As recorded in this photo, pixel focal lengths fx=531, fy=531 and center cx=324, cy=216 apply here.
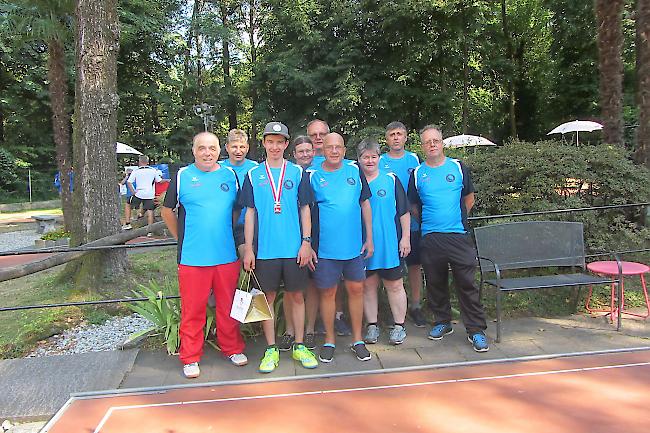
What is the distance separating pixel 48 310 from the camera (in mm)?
6340

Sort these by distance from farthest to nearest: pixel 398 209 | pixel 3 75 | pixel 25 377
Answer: pixel 3 75, pixel 398 209, pixel 25 377

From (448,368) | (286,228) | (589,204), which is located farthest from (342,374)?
(589,204)

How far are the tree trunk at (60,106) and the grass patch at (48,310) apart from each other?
12.5 feet

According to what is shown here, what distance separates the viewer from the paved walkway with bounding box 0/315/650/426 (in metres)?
3.78

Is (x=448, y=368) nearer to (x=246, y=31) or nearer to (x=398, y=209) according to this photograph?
(x=398, y=209)

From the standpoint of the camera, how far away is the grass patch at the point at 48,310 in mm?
5336

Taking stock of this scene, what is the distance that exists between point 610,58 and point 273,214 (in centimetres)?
689

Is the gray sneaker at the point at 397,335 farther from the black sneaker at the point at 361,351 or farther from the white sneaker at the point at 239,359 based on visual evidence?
the white sneaker at the point at 239,359

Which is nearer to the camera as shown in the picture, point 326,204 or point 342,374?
point 342,374

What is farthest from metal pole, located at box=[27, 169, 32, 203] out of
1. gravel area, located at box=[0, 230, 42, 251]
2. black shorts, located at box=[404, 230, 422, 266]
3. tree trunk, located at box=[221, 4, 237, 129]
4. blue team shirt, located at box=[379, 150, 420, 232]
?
black shorts, located at box=[404, 230, 422, 266]

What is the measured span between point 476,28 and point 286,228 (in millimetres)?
21911

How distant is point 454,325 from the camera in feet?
15.8

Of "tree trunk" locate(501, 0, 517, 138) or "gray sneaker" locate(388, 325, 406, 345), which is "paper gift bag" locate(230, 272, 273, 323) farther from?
"tree trunk" locate(501, 0, 517, 138)

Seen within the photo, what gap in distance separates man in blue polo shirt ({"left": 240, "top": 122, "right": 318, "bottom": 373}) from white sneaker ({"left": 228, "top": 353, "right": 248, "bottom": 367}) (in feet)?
0.54
